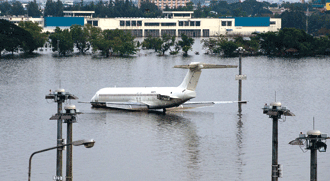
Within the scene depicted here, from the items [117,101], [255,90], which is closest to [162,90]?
[117,101]

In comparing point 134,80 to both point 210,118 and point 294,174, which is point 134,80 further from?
point 294,174

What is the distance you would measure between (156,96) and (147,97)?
7.92 ft

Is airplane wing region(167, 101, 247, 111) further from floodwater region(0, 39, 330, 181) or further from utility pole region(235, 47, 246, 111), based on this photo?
utility pole region(235, 47, 246, 111)

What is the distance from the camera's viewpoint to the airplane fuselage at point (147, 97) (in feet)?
357

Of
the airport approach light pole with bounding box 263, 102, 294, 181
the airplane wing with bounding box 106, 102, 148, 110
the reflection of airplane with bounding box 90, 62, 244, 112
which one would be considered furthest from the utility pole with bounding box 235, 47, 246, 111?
the airport approach light pole with bounding box 263, 102, 294, 181

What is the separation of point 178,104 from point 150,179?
40.5 metres

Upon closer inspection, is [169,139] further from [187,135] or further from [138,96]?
[138,96]

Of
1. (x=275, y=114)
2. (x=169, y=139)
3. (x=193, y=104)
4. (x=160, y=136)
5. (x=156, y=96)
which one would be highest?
(x=275, y=114)

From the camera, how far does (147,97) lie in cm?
11406

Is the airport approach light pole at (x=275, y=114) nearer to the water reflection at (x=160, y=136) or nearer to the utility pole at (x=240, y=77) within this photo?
the water reflection at (x=160, y=136)

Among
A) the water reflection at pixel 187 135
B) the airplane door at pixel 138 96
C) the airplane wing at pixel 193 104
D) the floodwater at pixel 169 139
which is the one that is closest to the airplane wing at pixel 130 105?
the airplane door at pixel 138 96

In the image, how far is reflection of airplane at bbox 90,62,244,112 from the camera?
109 meters

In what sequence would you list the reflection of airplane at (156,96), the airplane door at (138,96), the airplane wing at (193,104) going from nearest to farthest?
1. the reflection of airplane at (156,96)
2. the airplane door at (138,96)
3. the airplane wing at (193,104)

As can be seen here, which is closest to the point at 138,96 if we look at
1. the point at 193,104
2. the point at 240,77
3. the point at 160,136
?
the point at 193,104
